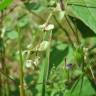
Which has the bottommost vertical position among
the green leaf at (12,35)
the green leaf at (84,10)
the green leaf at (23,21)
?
the green leaf at (12,35)

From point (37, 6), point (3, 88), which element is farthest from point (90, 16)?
point (3, 88)

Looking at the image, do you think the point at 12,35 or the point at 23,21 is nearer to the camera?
the point at 12,35

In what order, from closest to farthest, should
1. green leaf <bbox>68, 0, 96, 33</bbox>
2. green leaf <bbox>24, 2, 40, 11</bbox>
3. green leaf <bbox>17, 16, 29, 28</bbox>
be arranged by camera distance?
1. green leaf <bbox>68, 0, 96, 33</bbox>
2. green leaf <bbox>24, 2, 40, 11</bbox>
3. green leaf <bbox>17, 16, 29, 28</bbox>

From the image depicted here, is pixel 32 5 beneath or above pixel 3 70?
above

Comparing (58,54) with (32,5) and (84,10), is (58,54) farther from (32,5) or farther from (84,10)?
(84,10)

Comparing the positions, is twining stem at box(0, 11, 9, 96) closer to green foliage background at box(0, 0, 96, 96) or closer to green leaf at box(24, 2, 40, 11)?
green foliage background at box(0, 0, 96, 96)

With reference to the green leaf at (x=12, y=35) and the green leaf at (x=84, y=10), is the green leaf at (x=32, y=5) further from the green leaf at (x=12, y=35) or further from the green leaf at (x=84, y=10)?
the green leaf at (x=84, y=10)

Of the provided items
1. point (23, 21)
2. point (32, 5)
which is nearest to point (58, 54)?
point (32, 5)

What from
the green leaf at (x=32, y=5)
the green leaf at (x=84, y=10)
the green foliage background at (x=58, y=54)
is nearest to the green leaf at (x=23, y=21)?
the green foliage background at (x=58, y=54)

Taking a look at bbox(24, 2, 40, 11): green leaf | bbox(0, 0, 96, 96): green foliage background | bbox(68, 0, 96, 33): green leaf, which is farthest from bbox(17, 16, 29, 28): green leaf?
bbox(68, 0, 96, 33): green leaf
